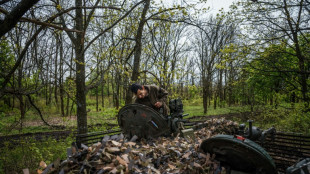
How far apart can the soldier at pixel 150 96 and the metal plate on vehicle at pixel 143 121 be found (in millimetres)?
703

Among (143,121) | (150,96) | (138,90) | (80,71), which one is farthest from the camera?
(80,71)

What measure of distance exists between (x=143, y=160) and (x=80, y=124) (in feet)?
14.4

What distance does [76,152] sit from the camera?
8.28ft

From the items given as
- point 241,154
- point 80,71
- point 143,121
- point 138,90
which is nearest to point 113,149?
point 143,121

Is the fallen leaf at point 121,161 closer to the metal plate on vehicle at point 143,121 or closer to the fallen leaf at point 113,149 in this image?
the fallen leaf at point 113,149

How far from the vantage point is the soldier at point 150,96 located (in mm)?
4609

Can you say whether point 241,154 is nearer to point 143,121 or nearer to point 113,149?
point 113,149

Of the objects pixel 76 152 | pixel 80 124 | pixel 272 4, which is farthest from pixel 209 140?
pixel 272 4

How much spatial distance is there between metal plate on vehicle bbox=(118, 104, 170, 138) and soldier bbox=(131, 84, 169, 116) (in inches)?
27.7

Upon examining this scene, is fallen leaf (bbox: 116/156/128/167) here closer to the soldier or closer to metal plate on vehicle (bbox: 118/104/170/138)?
metal plate on vehicle (bbox: 118/104/170/138)

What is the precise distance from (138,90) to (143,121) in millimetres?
969

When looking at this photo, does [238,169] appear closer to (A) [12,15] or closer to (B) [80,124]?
(A) [12,15]

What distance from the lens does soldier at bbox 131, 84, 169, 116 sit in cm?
461

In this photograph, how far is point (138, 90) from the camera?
4.60 meters
